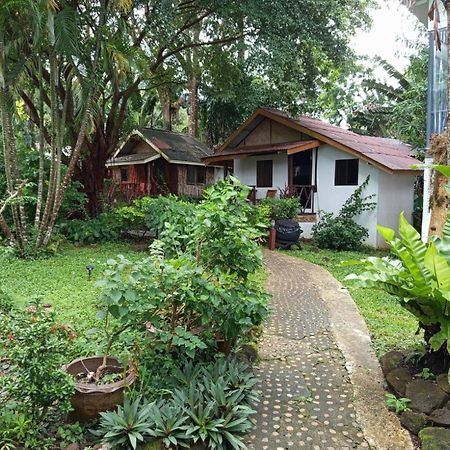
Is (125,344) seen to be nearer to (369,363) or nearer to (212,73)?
(369,363)

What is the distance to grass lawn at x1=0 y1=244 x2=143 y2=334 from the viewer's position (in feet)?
16.3

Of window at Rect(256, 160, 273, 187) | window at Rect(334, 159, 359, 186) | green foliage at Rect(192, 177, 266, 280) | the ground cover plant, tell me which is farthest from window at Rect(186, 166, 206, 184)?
green foliage at Rect(192, 177, 266, 280)

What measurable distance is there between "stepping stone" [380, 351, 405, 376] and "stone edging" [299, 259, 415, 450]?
0.35ft

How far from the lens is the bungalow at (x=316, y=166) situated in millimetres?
11922

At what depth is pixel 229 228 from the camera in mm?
3381

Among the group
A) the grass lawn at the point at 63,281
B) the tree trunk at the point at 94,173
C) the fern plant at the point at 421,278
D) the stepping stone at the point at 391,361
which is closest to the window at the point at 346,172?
the grass lawn at the point at 63,281

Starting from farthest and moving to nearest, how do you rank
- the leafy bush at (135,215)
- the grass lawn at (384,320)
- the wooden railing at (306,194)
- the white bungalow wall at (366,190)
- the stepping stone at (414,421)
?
1. the wooden railing at (306,194)
2. the white bungalow wall at (366,190)
3. the leafy bush at (135,215)
4. the grass lawn at (384,320)
5. the stepping stone at (414,421)

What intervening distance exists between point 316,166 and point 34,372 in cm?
1161

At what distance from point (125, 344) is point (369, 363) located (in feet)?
7.99

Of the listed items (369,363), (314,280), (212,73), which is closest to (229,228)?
(369,363)

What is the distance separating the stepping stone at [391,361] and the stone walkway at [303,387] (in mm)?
360

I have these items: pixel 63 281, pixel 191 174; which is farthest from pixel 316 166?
pixel 63 281

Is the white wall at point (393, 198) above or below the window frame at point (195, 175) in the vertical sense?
below

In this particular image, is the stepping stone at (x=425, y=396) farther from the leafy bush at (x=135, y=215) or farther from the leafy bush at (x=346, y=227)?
the leafy bush at (x=346, y=227)
